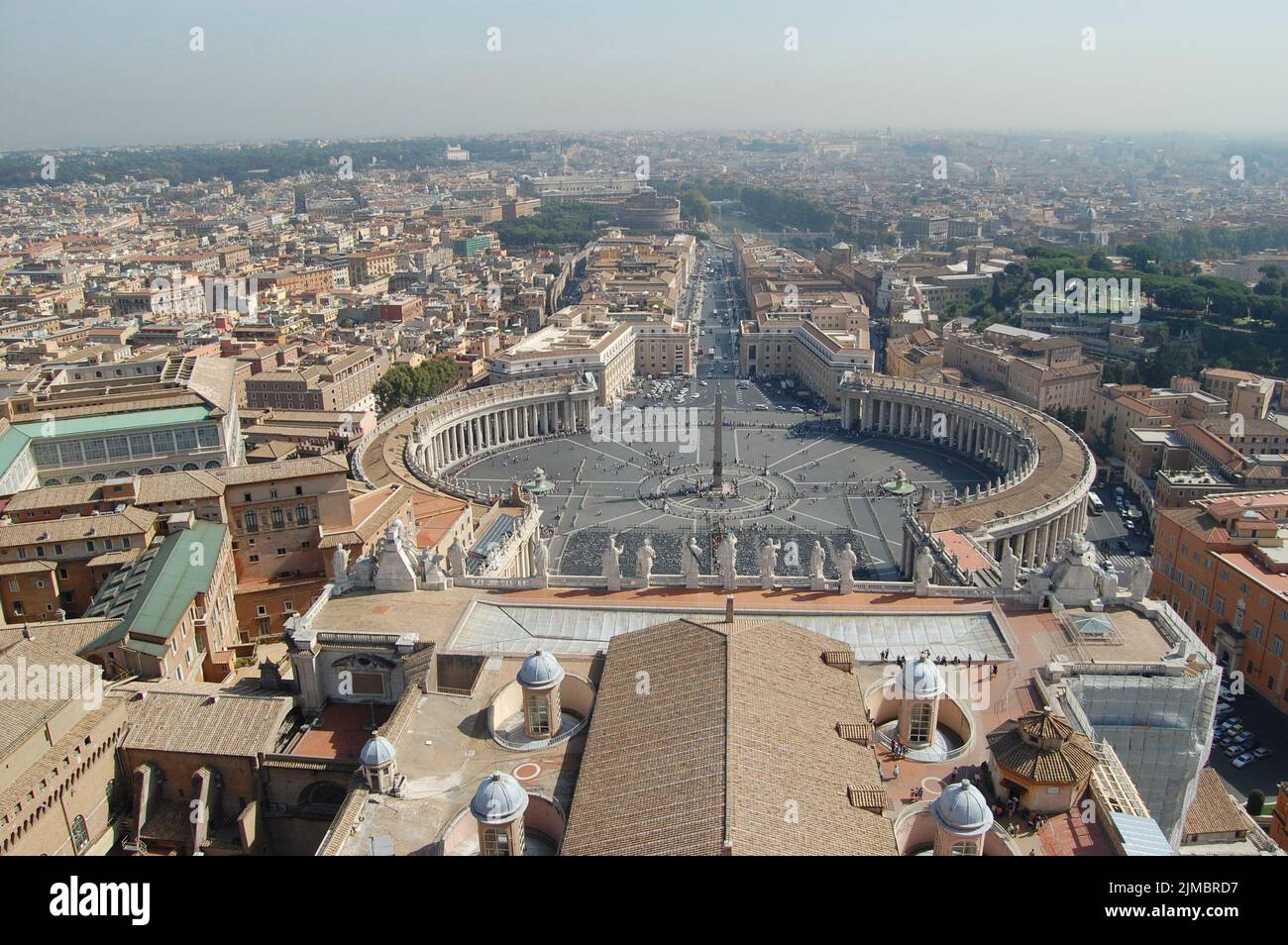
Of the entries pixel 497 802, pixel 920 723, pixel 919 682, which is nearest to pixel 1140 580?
pixel 920 723

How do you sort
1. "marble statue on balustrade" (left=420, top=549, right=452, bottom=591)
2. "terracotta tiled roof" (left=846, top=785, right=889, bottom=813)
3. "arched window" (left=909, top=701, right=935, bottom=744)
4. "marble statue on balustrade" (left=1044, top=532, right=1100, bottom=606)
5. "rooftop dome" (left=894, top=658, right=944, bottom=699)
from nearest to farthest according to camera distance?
"terracotta tiled roof" (left=846, top=785, right=889, bottom=813) → "rooftop dome" (left=894, top=658, right=944, bottom=699) → "arched window" (left=909, top=701, right=935, bottom=744) → "marble statue on balustrade" (left=1044, top=532, right=1100, bottom=606) → "marble statue on balustrade" (left=420, top=549, right=452, bottom=591)

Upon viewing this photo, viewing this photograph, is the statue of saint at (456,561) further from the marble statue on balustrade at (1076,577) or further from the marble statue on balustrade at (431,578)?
the marble statue on balustrade at (1076,577)

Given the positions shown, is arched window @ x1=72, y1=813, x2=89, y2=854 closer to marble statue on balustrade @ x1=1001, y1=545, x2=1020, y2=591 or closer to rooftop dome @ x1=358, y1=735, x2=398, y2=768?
rooftop dome @ x1=358, y1=735, x2=398, y2=768

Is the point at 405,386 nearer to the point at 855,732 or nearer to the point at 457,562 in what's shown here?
the point at 457,562

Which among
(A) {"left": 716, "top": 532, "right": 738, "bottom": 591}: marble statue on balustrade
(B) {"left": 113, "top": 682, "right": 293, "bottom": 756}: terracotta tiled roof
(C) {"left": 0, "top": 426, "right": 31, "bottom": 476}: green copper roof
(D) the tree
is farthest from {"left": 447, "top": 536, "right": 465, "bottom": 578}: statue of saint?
(D) the tree

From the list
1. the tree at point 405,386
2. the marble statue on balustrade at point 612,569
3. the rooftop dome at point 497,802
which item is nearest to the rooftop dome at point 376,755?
the rooftop dome at point 497,802
